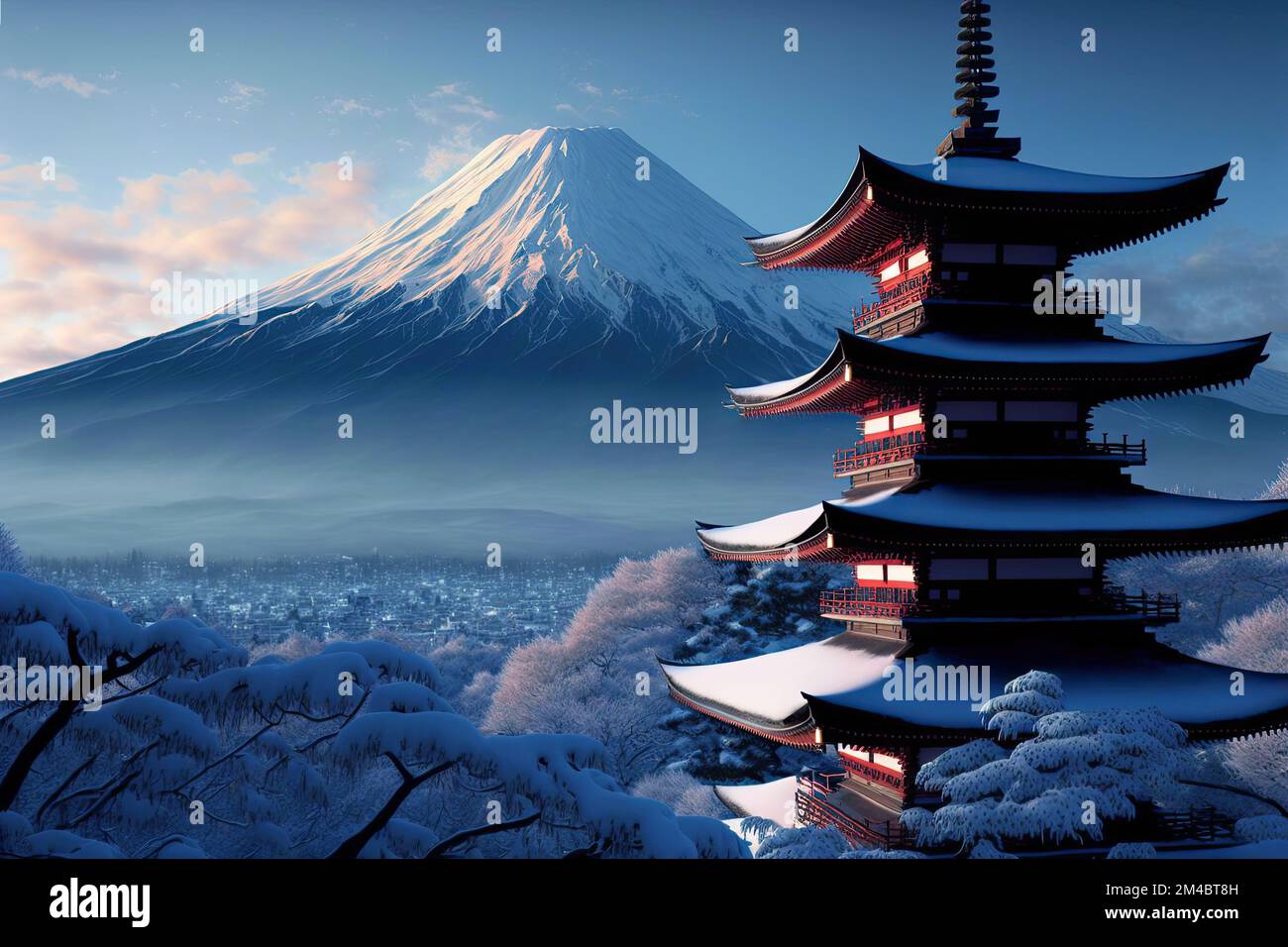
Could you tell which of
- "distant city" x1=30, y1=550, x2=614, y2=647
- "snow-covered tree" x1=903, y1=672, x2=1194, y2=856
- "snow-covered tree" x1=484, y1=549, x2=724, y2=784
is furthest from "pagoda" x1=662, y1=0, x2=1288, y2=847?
"distant city" x1=30, y1=550, x2=614, y2=647

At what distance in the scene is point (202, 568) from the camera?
15475 centimetres

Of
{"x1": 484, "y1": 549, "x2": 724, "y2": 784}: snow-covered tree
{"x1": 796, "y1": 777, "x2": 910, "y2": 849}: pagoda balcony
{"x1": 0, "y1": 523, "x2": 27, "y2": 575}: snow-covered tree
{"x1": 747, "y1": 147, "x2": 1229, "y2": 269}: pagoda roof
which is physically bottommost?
{"x1": 484, "y1": 549, "x2": 724, "y2": 784}: snow-covered tree

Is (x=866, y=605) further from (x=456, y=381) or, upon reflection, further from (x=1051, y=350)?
(x=456, y=381)

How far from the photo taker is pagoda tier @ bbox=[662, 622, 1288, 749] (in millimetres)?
13578

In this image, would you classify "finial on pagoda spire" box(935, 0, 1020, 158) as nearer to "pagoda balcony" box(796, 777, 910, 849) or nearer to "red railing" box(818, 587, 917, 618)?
"red railing" box(818, 587, 917, 618)

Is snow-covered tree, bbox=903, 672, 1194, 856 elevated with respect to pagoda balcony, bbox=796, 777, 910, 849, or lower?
elevated

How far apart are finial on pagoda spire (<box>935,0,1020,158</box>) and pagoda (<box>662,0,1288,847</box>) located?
5 cm

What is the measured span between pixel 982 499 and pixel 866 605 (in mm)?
2542

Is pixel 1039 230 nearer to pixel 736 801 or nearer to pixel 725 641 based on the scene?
pixel 736 801

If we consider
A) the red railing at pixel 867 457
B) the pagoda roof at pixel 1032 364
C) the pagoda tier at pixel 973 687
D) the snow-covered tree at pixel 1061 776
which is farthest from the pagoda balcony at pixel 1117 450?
the snow-covered tree at pixel 1061 776
